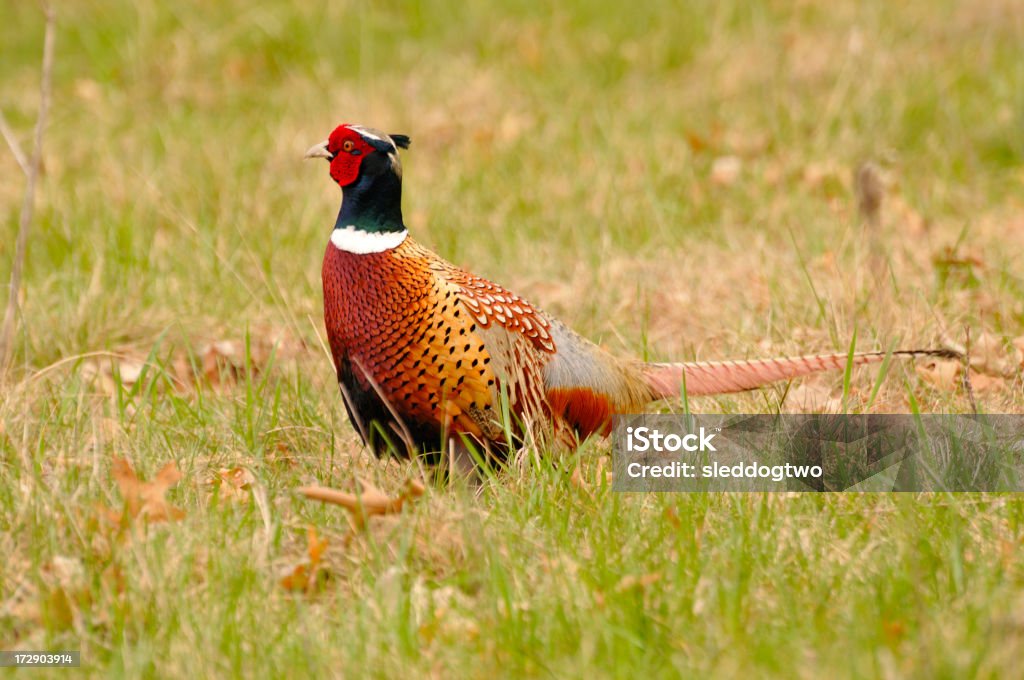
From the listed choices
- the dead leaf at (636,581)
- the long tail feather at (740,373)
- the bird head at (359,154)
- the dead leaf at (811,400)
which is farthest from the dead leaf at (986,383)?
the bird head at (359,154)

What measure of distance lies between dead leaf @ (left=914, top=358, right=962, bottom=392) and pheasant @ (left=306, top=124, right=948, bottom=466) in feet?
1.34

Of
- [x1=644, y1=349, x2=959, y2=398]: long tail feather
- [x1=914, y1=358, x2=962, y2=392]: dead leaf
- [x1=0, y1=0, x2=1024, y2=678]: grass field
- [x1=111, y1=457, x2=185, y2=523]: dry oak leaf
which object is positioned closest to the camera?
[x1=0, y1=0, x2=1024, y2=678]: grass field

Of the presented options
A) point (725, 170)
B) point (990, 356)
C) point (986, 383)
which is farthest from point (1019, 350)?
point (725, 170)

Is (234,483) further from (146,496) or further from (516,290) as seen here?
(516,290)

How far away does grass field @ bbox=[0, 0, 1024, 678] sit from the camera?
2.24 meters

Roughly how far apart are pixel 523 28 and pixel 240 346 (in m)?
3.85

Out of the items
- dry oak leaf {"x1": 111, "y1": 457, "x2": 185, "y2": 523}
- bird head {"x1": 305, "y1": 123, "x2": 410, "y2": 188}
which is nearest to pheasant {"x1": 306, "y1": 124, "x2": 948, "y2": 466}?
bird head {"x1": 305, "y1": 123, "x2": 410, "y2": 188}

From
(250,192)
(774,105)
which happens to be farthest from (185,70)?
(774,105)

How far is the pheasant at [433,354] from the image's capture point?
2.89 m

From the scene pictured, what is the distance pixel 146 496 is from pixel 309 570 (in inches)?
16.1

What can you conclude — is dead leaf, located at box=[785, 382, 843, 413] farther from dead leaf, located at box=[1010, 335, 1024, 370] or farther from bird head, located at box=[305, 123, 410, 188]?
bird head, located at box=[305, 123, 410, 188]

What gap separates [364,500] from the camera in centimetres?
253

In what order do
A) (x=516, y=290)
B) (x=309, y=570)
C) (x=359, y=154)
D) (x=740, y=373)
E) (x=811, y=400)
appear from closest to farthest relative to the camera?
(x=309, y=570) < (x=359, y=154) < (x=740, y=373) < (x=811, y=400) < (x=516, y=290)

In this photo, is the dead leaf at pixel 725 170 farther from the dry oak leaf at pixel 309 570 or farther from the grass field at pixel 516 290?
the dry oak leaf at pixel 309 570
